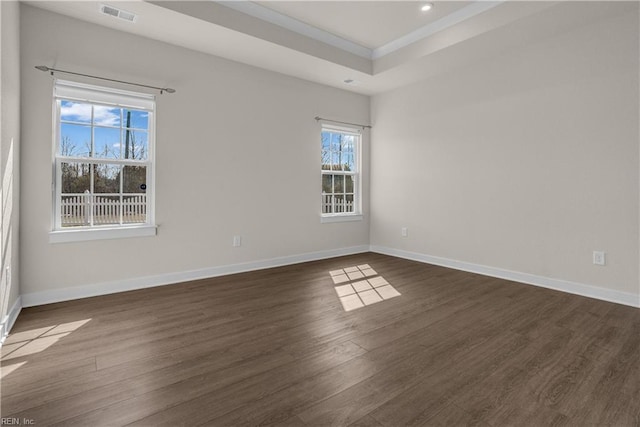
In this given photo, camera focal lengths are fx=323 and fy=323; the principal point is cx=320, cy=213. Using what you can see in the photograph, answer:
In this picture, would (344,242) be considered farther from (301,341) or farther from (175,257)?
(301,341)

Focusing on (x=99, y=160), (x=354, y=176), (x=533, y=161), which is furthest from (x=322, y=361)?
(x=354, y=176)

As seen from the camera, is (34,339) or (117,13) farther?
(117,13)

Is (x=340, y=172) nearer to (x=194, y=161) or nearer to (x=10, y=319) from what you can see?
(x=194, y=161)

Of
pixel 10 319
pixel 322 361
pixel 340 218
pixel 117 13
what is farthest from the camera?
pixel 340 218

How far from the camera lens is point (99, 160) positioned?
325 centimetres

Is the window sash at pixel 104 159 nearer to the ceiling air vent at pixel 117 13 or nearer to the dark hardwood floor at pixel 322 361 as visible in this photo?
the ceiling air vent at pixel 117 13

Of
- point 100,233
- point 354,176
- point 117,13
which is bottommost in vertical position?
point 100,233

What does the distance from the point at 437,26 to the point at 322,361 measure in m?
3.71

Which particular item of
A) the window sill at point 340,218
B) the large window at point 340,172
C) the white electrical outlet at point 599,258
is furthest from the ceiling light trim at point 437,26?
the white electrical outlet at point 599,258

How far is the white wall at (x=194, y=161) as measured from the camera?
2.95 m

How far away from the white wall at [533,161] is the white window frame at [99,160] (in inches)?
140

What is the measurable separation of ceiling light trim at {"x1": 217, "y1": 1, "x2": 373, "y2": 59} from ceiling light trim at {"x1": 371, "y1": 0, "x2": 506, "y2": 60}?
248 millimetres

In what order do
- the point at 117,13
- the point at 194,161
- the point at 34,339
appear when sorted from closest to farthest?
the point at 34,339 < the point at 117,13 < the point at 194,161

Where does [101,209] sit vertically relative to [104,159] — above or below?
below
